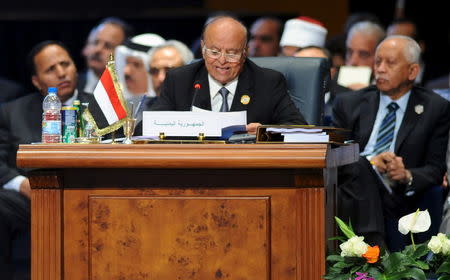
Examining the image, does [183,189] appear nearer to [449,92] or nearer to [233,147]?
[233,147]

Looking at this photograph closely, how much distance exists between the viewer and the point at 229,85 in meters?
4.82

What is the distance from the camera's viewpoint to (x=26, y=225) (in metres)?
5.20

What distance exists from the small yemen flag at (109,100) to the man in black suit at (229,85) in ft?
2.11

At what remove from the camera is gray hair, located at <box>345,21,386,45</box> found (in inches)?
274

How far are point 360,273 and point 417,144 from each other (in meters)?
1.82

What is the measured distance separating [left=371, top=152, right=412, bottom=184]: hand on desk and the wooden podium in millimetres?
1469

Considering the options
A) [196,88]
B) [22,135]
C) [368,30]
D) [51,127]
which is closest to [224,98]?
[196,88]

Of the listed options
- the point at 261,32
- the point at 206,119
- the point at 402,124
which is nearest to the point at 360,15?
the point at 261,32

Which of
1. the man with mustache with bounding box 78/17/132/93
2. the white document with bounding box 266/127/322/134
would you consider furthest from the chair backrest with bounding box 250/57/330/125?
the man with mustache with bounding box 78/17/132/93

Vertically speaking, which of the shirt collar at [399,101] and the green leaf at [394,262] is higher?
the shirt collar at [399,101]

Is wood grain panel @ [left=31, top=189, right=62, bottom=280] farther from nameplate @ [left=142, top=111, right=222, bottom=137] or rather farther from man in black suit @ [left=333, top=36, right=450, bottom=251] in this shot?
man in black suit @ [left=333, top=36, right=450, bottom=251]

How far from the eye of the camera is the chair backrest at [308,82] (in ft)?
16.3

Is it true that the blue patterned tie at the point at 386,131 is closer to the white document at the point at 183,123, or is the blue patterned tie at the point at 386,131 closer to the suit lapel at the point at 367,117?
the suit lapel at the point at 367,117

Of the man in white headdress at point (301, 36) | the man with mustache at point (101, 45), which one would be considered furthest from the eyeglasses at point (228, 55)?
the man with mustache at point (101, 45)
